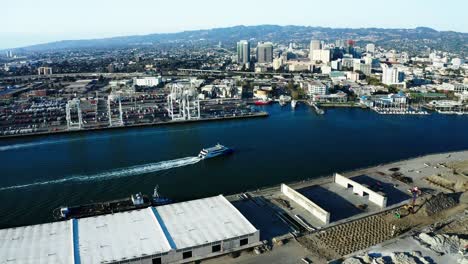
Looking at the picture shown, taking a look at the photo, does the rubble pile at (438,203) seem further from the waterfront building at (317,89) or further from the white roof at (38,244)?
the waterfront building at (317,89)

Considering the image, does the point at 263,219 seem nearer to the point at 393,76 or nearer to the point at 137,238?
the point at 137,238

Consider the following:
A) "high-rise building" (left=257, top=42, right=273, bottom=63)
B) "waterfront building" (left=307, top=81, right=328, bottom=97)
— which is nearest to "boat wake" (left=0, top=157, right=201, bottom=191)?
"waterfront building" (left=307, top=81, right=328, bottom=97)

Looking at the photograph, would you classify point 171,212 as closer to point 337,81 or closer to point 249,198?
point 249,198

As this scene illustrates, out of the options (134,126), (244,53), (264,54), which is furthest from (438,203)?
(264,54)

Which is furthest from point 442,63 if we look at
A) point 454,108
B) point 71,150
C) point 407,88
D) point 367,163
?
point 71,150

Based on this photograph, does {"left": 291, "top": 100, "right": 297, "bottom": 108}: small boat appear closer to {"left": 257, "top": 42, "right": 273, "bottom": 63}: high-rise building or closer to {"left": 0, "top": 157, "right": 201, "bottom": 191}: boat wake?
{"left": 0, "top": 157, "right": 201, "bottom": 191}: boat wake

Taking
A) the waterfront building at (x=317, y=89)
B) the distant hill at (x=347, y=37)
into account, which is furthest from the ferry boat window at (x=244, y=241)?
the distant hill at (x=347, y=37)
